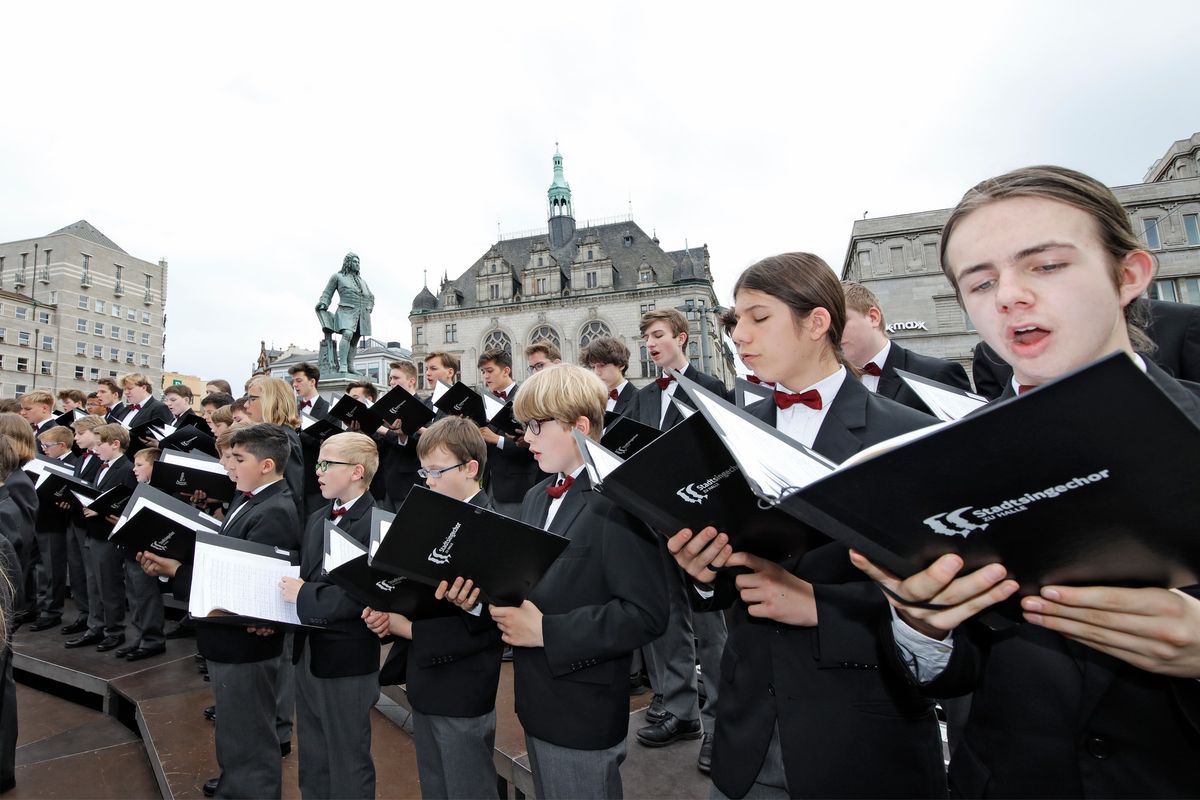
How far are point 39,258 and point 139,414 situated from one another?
55878 mm

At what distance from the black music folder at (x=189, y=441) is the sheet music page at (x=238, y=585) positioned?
4078 mm

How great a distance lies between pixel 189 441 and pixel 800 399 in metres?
6.56

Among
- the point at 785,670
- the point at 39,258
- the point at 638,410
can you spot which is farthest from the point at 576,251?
the point at 785,670

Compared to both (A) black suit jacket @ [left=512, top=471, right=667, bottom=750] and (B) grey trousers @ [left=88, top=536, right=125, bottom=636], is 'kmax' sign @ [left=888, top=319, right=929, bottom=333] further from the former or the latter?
(A) black suit jacket @ [left=512, top=471, right=667, bottom=750]

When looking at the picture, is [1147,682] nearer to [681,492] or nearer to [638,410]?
[681,492]

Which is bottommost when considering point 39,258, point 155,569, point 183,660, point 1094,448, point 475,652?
point 183,660

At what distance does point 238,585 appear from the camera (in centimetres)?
277

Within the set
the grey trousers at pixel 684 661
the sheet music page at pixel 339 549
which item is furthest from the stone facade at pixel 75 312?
the grey trousers at pixel 684 661

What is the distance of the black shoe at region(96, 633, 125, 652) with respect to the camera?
17.9 feet

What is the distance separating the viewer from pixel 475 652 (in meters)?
2.55

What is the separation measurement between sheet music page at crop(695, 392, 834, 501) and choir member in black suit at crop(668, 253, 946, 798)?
352mm

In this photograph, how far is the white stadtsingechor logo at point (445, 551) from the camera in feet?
6.13

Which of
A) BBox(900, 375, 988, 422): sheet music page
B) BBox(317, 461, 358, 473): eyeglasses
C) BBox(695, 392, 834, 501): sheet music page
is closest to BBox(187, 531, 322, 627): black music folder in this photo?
BBox(317, 461, 358, 473): eyeglasses

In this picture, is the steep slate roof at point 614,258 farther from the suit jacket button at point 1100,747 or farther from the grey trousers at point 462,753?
the suit jacket button at point 1100,747
